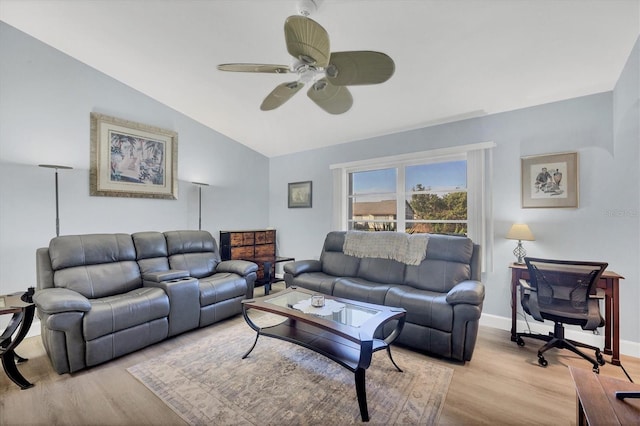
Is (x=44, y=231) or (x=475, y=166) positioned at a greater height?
(x=475, y=166)

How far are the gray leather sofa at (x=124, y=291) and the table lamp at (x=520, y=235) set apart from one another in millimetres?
2982

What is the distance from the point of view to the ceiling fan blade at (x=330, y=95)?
211 cm

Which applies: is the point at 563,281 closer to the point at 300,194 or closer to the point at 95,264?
the point at 300,194

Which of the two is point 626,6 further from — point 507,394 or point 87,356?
point 87,356

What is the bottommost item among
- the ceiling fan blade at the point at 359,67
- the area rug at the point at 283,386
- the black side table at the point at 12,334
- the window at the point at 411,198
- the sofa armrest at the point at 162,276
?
the area rug at the point at 283,386

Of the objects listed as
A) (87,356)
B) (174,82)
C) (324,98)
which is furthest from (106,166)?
(324,98)

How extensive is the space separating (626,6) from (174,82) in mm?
4118

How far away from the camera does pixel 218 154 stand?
4.68 m

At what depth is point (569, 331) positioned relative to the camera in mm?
2797

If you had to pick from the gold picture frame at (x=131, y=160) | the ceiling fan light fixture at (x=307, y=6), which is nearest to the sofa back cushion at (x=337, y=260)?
the gold picture frame at (x=131, y=160)

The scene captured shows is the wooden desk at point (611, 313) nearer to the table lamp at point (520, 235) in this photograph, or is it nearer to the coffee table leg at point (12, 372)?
the table lamp at point (520, 235)

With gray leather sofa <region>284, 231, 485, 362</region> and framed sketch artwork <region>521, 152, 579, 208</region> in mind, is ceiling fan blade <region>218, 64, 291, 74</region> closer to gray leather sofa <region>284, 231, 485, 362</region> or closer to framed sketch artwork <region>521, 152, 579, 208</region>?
gray leather sofa <region>284, 231, 485, 362</region>

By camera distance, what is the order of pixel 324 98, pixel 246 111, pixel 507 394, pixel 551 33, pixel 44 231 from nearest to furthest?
pixel 507 394
pixel 551 33
pixel 324 98
pixel 44 231
pixel 246 111

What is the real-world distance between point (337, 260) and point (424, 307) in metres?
1.48
